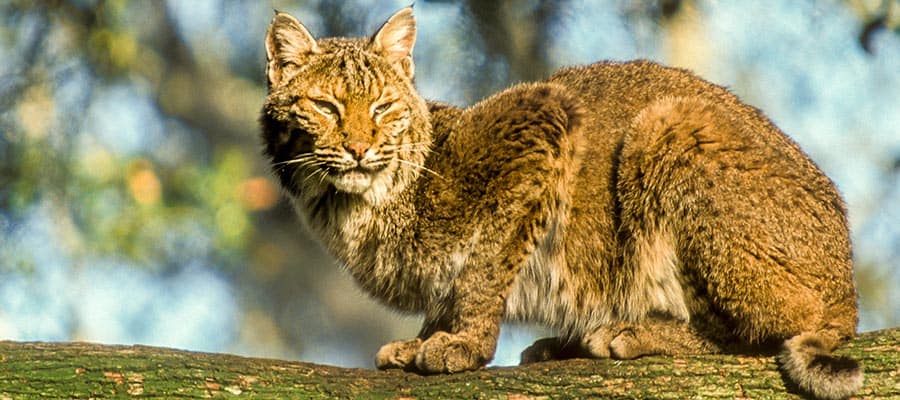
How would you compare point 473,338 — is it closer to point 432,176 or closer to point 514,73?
point 432,176

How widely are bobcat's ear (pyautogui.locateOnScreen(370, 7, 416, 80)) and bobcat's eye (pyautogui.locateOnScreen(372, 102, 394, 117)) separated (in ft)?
1.06

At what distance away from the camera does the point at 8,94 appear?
948 cm

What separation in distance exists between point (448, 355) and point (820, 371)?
172 cm

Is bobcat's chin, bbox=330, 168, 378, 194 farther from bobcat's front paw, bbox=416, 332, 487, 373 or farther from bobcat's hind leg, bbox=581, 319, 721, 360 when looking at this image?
bobcat's hind leg, bbox=581, 319, 721, 360

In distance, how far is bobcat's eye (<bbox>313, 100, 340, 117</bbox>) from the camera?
19.0ft

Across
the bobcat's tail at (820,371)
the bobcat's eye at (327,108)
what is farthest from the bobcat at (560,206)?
the bobcat's tail at (820,371)

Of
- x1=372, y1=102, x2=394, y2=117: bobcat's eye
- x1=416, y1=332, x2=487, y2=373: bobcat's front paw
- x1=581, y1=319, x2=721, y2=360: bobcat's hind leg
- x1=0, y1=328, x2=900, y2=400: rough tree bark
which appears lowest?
x1=0, y1=328, x2=900, y2=400: rough tree bark

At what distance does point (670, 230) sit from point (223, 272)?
5.22 m

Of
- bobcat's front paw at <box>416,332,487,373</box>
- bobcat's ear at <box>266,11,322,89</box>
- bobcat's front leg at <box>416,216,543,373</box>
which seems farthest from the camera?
bobcat's ear at <box>266,11,322,89</box>

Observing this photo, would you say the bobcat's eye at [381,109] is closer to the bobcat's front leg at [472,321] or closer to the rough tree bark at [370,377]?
the bobcat's front leg at [472,321]

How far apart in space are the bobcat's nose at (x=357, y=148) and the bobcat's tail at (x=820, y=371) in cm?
229

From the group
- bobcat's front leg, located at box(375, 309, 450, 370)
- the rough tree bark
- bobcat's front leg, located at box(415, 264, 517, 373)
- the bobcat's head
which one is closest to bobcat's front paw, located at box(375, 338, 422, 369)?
bobcat's front leg, located at box(375, 309, 450, 370)

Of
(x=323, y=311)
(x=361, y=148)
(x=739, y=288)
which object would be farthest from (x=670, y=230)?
(x=323, y=311)

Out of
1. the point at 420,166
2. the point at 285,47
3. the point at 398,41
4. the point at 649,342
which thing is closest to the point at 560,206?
the point at 420,166
